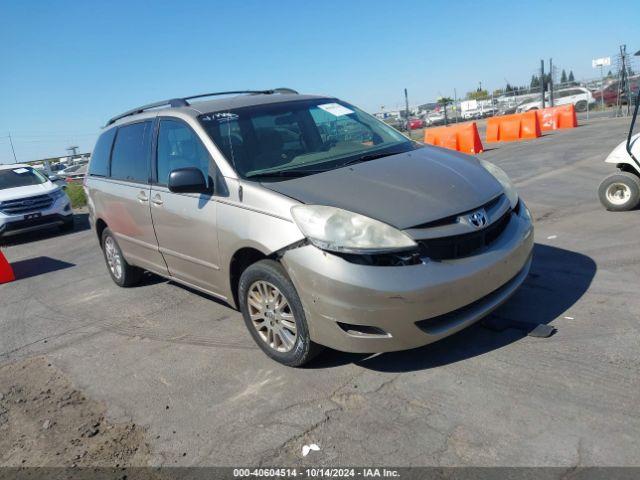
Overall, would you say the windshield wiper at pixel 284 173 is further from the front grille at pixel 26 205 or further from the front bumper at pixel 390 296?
the front grille at pixel 26 205

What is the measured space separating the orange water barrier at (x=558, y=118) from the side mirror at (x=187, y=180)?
751 inches

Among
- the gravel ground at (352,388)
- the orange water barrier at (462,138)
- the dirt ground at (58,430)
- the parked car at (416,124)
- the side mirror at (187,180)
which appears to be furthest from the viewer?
the parked car at (416,124)

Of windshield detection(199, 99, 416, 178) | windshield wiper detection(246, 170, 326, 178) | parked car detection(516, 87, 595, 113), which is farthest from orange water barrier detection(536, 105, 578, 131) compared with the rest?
windshield wiper detection(246, 170, 326, 178)

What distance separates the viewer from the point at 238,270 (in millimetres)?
4129

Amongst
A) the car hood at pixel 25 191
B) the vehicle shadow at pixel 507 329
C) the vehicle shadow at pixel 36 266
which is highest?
the car hood at pixel 25 191

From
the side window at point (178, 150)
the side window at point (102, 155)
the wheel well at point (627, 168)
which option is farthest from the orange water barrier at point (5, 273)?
the wheel well at point (627, 168)

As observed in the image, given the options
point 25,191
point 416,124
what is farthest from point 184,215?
point 416,124

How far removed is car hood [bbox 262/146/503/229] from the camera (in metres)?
3.37

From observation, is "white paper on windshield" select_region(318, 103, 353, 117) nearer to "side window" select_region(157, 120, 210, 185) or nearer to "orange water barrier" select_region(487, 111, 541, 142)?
"side window" select_region(157, 120, 210, 185)

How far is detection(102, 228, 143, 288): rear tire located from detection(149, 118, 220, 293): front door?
4.84ft

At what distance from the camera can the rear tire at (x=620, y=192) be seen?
6711 mm

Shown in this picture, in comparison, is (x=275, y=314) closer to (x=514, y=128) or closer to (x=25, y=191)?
(x=25, y=191)

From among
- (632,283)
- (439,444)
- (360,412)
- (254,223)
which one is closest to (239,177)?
(254,223)

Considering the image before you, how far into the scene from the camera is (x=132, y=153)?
5508mm
